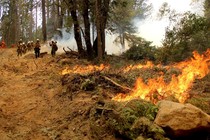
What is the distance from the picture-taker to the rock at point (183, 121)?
21.2 ft

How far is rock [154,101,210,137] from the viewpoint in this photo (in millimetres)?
6449

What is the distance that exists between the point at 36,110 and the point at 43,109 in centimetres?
23

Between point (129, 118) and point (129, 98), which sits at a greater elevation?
point (129, 98)

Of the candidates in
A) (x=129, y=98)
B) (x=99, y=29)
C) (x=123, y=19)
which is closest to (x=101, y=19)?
(x=99, y=29)

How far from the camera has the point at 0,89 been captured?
12.4m

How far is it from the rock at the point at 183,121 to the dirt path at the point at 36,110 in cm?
222

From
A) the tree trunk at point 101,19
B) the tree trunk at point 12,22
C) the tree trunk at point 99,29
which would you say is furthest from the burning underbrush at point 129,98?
the tree trunk at point 12,22

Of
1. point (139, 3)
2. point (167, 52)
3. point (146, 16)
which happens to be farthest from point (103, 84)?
point (139, 3)

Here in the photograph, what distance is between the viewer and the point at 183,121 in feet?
21.3

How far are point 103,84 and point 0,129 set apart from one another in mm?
4220

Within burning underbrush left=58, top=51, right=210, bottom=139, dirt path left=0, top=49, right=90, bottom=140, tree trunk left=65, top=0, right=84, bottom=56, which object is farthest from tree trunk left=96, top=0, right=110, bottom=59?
burning underbrush left=58, top=51, right=210, bottom=139

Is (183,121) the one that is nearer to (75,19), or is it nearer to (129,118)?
(129,118)

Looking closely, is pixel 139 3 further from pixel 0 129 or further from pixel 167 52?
pixel 0 129

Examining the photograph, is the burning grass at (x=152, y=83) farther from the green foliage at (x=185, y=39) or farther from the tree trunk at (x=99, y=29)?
the tree trunk at (x=99, y=29)
